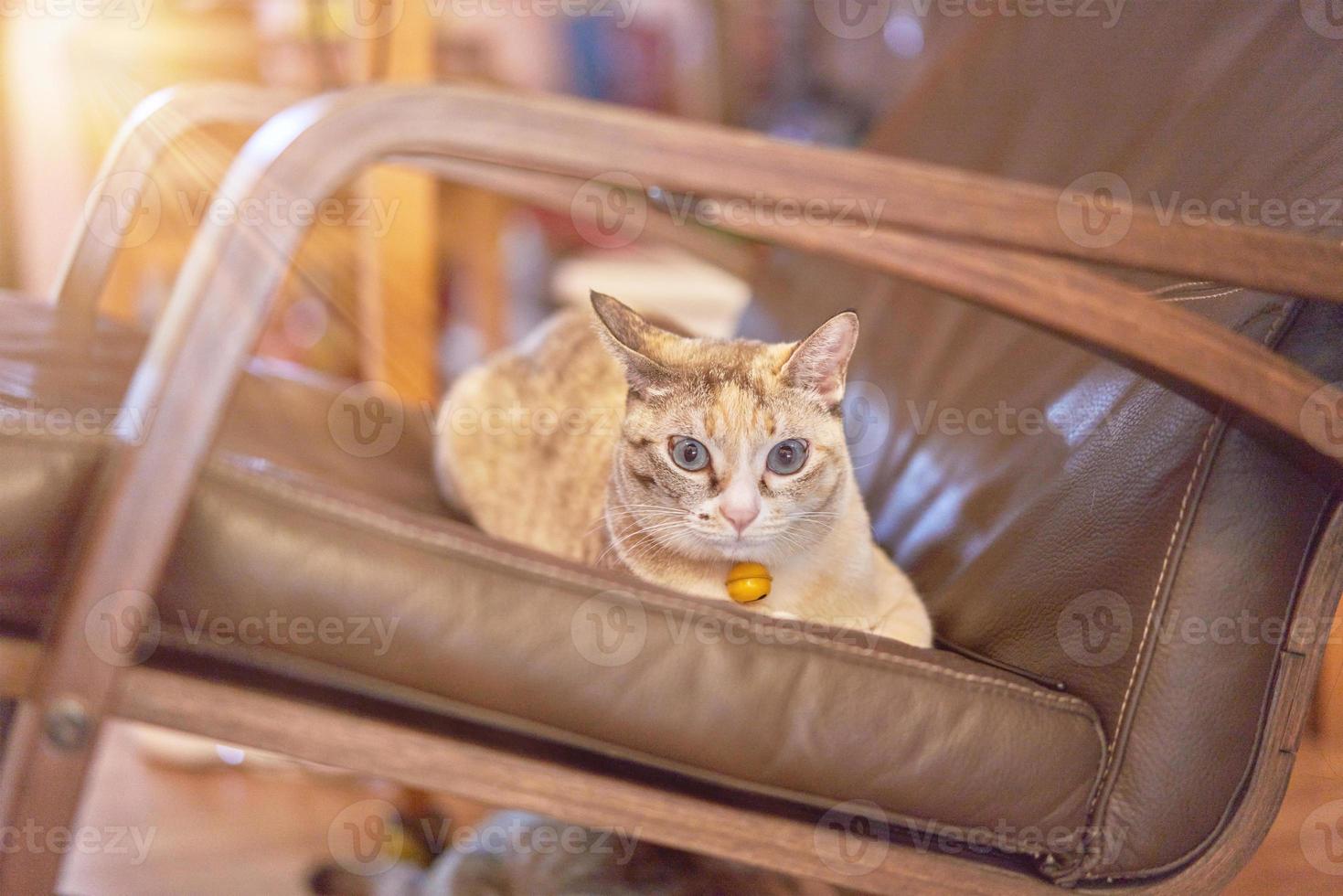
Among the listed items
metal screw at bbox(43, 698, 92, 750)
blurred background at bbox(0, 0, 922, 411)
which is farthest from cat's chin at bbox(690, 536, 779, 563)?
blurred background at bbox(0, 0, 922, 411)

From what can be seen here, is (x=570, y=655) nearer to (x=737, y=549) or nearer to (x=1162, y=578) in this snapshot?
(x=737, y=549)

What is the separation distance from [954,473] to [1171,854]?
0.45 m

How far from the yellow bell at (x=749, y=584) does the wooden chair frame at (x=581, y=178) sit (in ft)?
0.63

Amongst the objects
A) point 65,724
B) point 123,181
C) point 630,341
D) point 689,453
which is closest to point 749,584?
point 689,453

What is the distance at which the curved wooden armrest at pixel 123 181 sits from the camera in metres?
1.44

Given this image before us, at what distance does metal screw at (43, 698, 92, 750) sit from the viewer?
0.76m

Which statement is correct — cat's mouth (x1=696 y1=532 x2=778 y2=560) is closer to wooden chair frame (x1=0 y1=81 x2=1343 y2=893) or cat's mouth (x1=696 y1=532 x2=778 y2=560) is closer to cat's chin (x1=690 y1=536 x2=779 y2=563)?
cat's chin (x1=690 y1=536 x2=779 y2=563)

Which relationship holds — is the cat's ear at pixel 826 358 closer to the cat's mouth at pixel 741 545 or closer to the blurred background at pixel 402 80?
the cat's mouth at pixel 741 545

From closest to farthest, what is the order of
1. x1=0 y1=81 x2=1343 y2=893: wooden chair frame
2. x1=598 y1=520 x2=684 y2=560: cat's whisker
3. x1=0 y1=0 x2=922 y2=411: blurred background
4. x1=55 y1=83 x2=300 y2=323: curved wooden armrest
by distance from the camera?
x1=0 y1=81 x2=1343 y2=893: wooden chair frame, x1=598 y1=520 x2=684 y2=560: cat's whisker, x1=55 y1=83 x2=300 y2=323: curved wooden armrest, x1=0 y1=0 x2=922 y2=411: blurred background

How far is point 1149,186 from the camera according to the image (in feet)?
3.83

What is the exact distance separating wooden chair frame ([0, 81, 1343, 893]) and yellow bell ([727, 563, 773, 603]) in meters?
0.19

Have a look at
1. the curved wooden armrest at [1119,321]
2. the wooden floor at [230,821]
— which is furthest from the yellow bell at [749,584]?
the wooden floor at [230,821]

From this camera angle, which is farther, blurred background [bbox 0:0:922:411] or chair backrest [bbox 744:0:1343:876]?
blurred background [bbox 0:0:922:411]

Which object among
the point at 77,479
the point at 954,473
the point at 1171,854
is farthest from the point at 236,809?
the point at 1171,854
